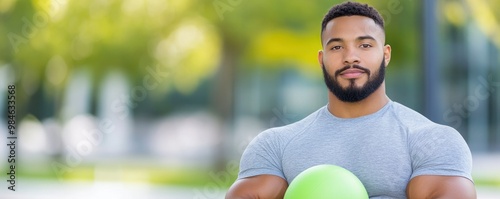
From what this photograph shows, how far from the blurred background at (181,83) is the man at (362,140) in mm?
3652

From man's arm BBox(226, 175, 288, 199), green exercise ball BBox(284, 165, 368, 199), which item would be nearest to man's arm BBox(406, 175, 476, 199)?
green exercise ball BBox(284, 165, 368, 199)

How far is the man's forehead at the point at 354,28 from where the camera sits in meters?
2.42

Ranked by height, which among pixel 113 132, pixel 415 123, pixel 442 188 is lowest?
pixel 442 188

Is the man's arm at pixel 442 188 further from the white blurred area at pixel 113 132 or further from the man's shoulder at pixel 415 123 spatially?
the white blurred area at pixel 113 132

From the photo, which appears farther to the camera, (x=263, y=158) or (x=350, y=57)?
(x=263, y=158)

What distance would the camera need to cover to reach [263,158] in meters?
2.60

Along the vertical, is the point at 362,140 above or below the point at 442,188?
above

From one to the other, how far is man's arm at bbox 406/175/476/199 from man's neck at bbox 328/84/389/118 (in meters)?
0.32

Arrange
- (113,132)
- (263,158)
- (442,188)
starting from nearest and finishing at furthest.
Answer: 1. (442,188)
2. (263,158)
3. (113,132)

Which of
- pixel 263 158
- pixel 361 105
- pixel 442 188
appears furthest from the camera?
pixel 263 158

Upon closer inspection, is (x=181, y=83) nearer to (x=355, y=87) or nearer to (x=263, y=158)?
(x=263, y=158)

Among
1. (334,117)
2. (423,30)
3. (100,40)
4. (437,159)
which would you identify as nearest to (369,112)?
(334,117)

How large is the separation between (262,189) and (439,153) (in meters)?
0.59

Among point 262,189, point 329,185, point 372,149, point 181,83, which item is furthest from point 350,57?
point 181,83
